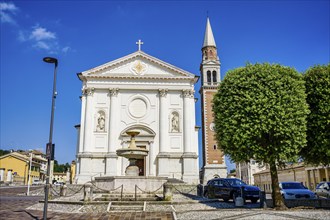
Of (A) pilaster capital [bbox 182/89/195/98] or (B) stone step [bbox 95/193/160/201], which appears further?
(A) pilaster capital [bbox 182/89/195/98]

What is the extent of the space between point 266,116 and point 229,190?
6219 millimetres

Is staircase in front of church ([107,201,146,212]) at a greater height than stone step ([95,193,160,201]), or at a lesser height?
lesser

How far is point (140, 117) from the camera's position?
3666cm

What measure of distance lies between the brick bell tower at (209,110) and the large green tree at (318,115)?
64.2 feet

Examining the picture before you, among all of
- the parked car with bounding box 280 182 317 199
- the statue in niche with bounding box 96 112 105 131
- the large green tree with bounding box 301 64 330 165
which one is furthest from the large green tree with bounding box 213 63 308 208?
the statue in niche with bounding box 96 112 105 131

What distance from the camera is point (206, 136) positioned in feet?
139

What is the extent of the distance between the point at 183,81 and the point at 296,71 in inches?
819

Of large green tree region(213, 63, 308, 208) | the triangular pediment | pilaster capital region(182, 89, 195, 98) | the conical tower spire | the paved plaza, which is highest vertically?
the conical tower spire

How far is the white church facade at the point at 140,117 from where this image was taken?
114 feet

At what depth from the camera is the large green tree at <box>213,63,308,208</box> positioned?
15.8 metres

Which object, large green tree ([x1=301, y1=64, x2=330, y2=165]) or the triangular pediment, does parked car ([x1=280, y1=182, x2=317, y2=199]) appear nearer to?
large green tree ([x1=301, y1=64, x2=330, y2=165])

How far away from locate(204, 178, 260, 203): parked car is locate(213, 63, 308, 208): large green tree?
10.6ft

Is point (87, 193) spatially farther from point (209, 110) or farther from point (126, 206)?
point (209, 110)

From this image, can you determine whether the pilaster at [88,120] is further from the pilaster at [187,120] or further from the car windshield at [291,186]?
the car windshield at [291,186]
